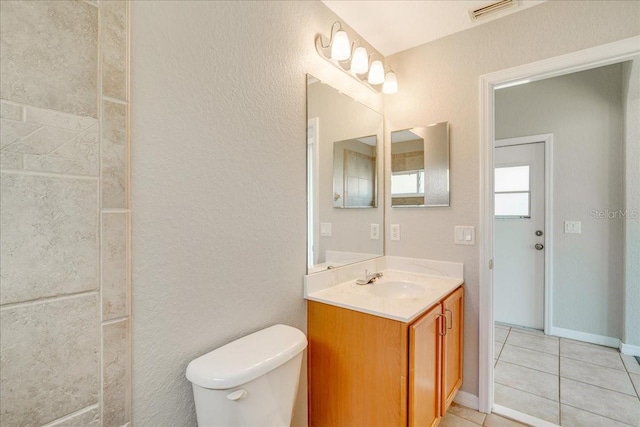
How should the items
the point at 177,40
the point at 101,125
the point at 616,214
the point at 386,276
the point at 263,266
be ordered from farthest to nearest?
the point at 616,214 < the point at 386,276 < the point at 263,266 < the point at 177,40 < the point at 101,125

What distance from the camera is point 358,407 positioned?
4.33 ft

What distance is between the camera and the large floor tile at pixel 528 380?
198 centimetres

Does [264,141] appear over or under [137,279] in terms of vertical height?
over

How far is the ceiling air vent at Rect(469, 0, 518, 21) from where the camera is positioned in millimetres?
1633

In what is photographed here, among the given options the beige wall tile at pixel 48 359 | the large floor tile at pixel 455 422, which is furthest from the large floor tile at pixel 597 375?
the beige wall tile at pixel 48 359

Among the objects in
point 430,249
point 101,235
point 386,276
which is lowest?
point 386,276

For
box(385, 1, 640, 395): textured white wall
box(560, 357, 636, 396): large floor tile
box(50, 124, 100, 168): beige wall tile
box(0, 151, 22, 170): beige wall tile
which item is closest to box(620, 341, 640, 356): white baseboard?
box(560, 357, 636, 396): large floor tile

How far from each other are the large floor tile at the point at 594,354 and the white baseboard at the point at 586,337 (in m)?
0.06

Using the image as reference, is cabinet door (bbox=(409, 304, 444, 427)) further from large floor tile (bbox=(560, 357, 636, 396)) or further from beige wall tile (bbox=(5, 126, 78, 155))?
large floor tile (bbox=(560, 357, 636, 396))

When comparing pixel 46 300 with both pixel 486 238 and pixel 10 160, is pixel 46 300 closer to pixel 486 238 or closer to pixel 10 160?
pixel 10 160

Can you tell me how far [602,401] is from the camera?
1.87 meters

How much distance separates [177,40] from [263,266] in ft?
3.01

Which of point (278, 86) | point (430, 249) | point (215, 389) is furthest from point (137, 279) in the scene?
point (430, 249)

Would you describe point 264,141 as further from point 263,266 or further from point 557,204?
point 557,204
